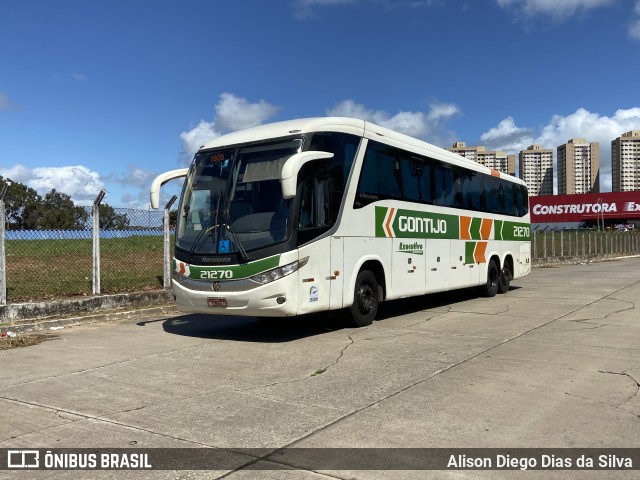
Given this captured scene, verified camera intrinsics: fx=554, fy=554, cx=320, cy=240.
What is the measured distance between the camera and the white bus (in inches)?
317

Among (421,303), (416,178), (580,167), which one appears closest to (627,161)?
(580,167)

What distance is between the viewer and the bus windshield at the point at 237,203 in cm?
812

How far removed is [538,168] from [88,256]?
119m


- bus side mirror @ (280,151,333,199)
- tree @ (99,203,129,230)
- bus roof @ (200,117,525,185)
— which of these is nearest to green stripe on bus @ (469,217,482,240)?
bus roof @ (200,117,525,185)

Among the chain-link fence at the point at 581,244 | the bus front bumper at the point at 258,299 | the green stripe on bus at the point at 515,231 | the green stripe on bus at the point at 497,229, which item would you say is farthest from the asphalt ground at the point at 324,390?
the chain-link fence at the point at 581,244

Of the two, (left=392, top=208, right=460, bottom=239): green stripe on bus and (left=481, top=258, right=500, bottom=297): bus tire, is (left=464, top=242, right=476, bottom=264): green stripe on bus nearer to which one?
(left=392, top=208, right=460, bottom=239): green stripe on bus

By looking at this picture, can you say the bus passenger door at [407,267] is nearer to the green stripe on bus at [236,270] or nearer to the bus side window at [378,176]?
the bus side window at [378,176]

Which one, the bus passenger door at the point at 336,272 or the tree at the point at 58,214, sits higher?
the tree at the point at 58,214

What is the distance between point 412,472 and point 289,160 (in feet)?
16.0

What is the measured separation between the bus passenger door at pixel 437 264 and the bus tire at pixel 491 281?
2664 mm

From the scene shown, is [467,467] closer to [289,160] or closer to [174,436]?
[174,436]

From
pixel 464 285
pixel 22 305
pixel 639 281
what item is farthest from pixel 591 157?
pixel 22 305

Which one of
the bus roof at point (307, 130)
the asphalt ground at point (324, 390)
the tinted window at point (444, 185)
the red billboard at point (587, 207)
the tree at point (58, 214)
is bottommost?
the asphalt ground at point (324, 390)

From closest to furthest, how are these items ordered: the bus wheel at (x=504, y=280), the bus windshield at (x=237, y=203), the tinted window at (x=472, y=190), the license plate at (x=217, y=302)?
the bus windshield at (x=237, y=203) → the license plate at (x=217, y=302) → the tinted window at (x=472, y=190) → the bus wheel at (x=504, y=280)
